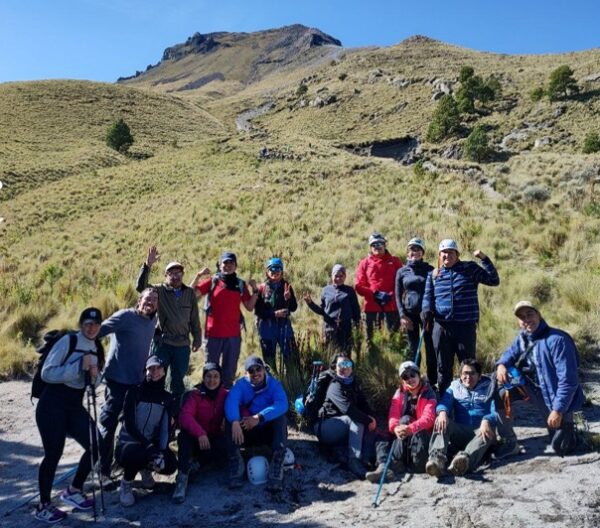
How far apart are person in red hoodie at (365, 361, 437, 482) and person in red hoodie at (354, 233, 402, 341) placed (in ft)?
6.02

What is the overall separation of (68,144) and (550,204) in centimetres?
5117

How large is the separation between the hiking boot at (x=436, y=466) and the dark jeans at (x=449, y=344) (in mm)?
1264

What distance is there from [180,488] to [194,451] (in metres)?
0.44

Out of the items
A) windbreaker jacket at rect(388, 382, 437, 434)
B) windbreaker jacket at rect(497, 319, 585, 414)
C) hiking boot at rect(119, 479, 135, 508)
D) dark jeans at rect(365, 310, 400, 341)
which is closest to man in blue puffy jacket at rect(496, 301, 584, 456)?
windbreaker jacket at rect(497, 319, 585, 414)

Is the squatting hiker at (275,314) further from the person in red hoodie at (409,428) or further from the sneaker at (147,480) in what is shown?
the sneaker at (147,480)

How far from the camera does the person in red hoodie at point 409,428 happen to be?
4758mm

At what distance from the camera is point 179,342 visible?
5.91 meters

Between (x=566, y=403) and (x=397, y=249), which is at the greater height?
(x=397, y=249)

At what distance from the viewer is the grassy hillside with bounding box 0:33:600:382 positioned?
1027 centimetres

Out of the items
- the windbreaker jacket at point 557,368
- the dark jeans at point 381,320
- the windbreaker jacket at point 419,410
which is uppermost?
the dark jeans at point 381,320

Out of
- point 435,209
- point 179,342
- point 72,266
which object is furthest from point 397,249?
point 72,266

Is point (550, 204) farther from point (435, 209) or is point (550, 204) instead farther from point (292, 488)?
point (292, 488)

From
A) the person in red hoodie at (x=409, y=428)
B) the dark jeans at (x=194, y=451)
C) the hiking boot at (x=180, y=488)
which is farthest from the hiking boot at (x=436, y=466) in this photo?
the hiking boot at (x=180, y=488)

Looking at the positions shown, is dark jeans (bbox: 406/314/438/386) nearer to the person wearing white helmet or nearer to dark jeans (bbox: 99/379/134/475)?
the person wearing white helmet
